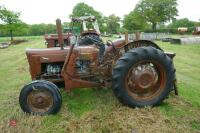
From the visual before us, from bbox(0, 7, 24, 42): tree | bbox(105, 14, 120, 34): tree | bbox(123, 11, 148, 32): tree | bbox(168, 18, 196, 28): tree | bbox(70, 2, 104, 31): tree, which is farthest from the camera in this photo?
bbox(168, 18, 196, 28): tree

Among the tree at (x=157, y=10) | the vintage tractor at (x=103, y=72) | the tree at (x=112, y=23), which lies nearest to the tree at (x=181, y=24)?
the tree at (x=157, y=10)

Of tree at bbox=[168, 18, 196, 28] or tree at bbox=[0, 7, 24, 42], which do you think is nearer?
tree at bbox=[0, 7, 24, 42]

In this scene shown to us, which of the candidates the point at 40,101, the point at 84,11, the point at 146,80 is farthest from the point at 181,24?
the point at 40,101

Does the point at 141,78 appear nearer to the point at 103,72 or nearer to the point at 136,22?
the point at 103,72

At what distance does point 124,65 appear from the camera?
561cm

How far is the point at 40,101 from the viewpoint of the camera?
5.66m

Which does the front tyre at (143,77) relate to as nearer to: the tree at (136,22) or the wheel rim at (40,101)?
the wheel rim at (40,101)

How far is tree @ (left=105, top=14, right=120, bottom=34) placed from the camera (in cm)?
7148

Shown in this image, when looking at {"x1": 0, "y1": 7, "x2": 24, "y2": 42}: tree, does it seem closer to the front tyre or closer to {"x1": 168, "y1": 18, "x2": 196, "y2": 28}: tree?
the front tyre

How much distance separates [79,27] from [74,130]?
40.5ft

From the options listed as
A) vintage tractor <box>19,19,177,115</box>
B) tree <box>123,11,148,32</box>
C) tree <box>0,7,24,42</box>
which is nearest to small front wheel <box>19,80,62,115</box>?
vintage tractor <box>19,19,177,115</box>

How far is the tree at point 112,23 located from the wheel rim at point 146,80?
213 feet

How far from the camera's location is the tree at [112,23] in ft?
235

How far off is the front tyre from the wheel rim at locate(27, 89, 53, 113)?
48.3 inches
